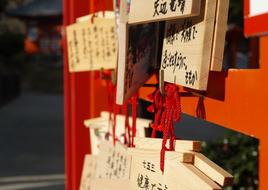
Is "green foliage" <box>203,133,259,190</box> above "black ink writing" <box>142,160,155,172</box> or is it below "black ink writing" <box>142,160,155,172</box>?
below

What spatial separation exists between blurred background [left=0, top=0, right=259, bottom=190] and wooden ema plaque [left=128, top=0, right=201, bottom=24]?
0.72ft

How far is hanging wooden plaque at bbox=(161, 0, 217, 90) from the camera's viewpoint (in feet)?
3.65

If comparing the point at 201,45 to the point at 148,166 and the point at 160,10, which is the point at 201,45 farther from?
the point at 148,166

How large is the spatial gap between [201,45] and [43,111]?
12.0 metres

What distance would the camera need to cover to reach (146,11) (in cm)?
127

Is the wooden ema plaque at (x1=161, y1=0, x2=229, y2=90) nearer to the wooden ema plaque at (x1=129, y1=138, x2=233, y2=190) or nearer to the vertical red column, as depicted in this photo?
the wooden ema plaque at (x1=129, y1=138, x2=233, y2=190)

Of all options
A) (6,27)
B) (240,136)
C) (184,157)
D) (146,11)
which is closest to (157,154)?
(184,157)

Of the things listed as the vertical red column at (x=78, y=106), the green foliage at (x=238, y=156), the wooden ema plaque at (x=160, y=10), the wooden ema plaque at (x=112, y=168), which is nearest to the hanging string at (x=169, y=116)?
the wooden ema plaque at (x=160, y=10)

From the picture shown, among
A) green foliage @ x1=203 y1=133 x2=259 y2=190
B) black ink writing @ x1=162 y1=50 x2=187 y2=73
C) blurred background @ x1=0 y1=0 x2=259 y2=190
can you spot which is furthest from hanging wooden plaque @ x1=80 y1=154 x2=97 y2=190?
green foliage @ x1=203 y1=133 x2=259 y2=190

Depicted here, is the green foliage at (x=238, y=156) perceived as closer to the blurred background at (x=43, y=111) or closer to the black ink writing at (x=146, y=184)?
the blurred background at (x=43, y=111)

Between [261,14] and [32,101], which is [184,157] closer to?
[261,14]

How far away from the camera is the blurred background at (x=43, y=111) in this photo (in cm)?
381

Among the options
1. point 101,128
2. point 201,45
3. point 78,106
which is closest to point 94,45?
point 101,128

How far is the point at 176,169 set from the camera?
113 cm
